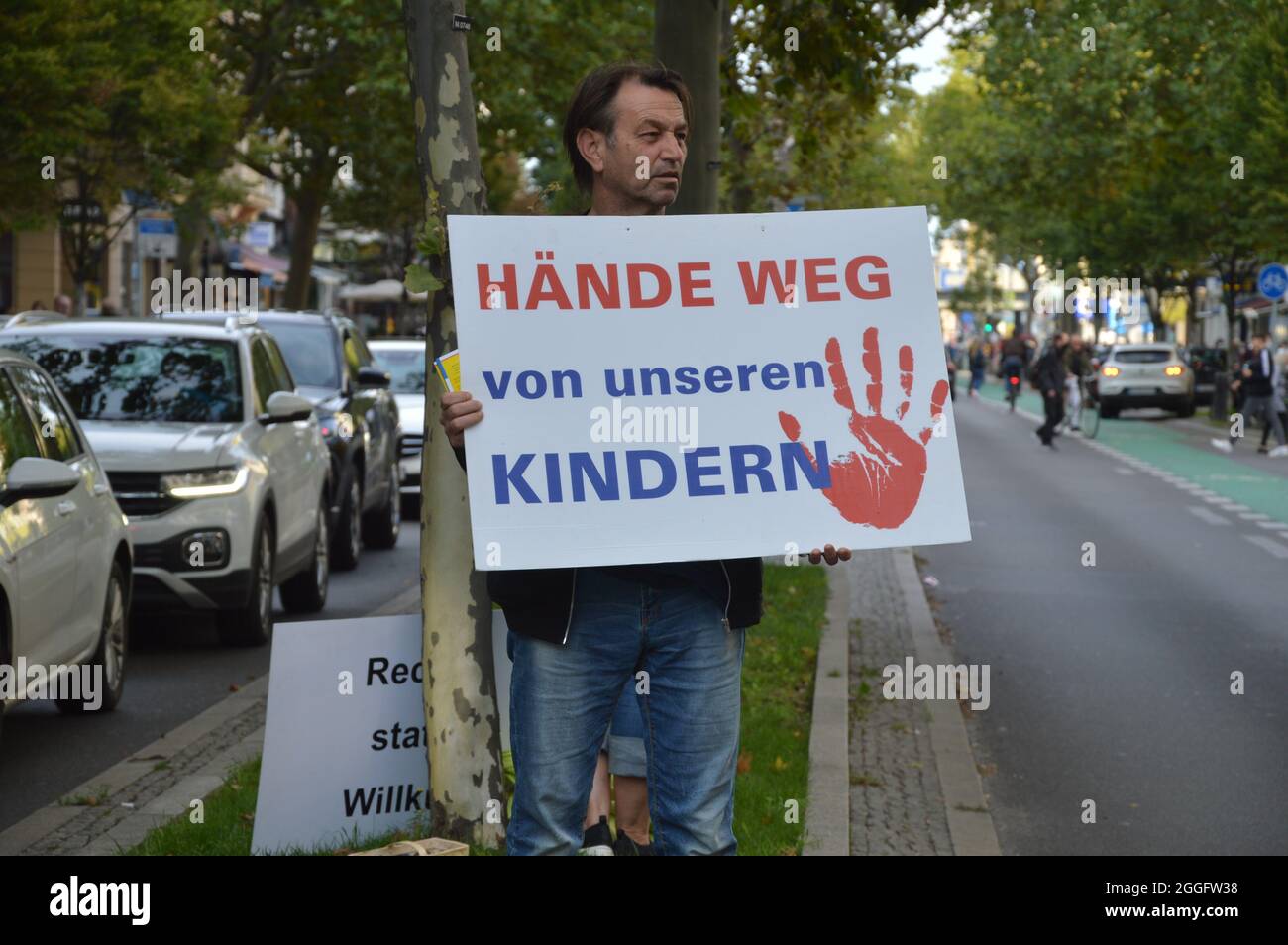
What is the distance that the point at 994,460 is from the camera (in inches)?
1176

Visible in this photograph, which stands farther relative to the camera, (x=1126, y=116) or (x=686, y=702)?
(x=1126, y=116)

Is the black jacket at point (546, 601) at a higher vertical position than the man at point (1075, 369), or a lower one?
higher

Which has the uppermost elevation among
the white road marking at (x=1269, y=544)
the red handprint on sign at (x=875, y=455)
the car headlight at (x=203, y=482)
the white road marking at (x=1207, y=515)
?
the red handprint on sign at (x=875, y=455)

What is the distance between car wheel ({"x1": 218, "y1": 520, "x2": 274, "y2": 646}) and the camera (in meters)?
11.2

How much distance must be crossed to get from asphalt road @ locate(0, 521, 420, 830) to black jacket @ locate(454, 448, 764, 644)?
3624mm

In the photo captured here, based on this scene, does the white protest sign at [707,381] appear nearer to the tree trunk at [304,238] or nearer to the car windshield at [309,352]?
the car windshield at [309,352]

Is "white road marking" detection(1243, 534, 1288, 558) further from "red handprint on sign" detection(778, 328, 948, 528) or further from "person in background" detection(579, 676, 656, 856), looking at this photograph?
"red handprint on sign" detection(778, 328, 948, 528)

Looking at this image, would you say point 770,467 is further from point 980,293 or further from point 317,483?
point 980,293

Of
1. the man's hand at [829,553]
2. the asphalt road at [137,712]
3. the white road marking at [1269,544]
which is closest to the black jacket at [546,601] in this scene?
the man's hand at [829,553]

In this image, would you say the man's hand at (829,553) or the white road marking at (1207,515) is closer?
the man's hand at (829,553)

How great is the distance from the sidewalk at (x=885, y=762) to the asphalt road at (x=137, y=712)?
279cm

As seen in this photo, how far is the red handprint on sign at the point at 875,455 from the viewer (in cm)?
427

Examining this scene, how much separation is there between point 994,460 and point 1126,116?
14.0 m

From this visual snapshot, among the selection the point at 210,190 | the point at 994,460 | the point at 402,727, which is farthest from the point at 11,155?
the point at 402,727
